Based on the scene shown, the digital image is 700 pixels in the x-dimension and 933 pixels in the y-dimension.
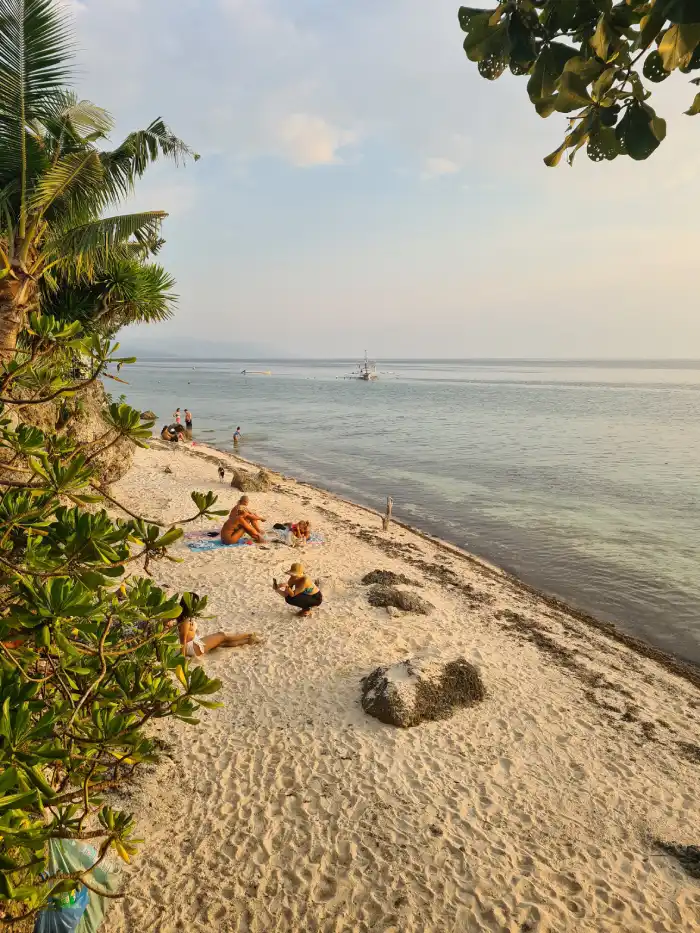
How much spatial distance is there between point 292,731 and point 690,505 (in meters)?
20.0

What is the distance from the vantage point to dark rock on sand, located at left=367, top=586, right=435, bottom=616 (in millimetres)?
9492

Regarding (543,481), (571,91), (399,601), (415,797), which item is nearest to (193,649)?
(415,797)

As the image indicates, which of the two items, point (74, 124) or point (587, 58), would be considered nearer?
point (587, 58)

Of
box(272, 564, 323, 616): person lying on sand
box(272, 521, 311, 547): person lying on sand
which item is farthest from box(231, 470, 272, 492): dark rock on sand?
box(272, 564, 323, 616): person lying on sand

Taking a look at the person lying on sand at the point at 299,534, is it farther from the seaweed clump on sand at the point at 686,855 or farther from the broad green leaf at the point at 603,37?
the broad green leaf at the point at 603,37

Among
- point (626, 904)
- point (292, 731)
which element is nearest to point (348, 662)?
point (292, 731)

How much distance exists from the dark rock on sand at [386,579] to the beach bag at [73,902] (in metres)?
7.41

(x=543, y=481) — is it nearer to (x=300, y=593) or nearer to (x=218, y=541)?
(x=218, y=541)

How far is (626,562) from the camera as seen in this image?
14617 millimetres

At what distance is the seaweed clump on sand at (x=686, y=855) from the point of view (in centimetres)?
459

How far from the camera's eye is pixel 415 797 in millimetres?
5074

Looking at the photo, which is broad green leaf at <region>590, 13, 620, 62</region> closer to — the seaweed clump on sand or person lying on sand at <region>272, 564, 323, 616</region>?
the seaweed clump on sand

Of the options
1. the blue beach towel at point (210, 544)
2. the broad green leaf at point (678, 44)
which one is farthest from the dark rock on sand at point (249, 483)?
the broad green leaf at point (678, 44)

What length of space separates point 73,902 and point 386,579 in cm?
798
